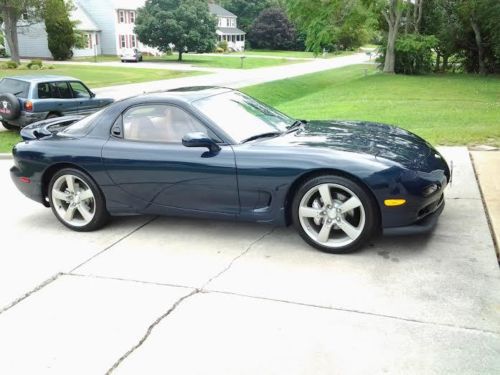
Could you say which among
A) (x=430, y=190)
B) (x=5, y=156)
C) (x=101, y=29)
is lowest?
(x=5, y=156)

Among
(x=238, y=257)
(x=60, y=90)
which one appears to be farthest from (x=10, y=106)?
(x=238, y=257)

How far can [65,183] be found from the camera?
5.61 metres

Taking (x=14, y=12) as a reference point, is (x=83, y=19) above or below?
below

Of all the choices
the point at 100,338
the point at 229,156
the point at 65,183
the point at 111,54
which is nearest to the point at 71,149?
the point at 65,183

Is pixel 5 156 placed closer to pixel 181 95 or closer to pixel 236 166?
pixel 181 95

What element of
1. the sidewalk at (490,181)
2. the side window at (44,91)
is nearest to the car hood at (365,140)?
the sidewalk at (490,181)

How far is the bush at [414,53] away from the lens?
2997cm

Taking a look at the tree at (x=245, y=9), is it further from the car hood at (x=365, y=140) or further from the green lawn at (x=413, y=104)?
the car hood at (x=365, y=140)

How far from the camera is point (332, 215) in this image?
4.53 m

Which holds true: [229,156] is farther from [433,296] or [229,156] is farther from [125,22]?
[125,22]

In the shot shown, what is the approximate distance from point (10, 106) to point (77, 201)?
820cm

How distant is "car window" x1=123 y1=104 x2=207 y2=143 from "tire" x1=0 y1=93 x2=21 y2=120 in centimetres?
835

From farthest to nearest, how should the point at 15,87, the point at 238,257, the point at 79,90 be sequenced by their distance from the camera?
1. the point at 79,90
2. the point at 15,87
3. the point at 238,257

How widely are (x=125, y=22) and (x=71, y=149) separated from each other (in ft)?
188
